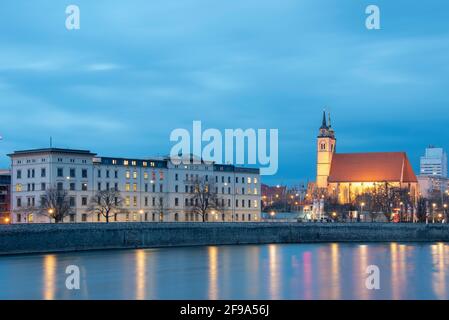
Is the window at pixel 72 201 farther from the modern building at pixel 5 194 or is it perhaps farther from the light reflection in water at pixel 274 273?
the light reflection in water at pixel 274 273

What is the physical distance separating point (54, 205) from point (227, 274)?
114ft

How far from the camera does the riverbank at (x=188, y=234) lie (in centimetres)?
6347

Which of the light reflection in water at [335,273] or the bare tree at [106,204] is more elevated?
the bare tree at [106,204]

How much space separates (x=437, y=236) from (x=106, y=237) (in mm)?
37872

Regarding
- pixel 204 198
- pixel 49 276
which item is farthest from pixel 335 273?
pixel 204 198

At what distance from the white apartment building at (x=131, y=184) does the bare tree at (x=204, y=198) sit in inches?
24.0

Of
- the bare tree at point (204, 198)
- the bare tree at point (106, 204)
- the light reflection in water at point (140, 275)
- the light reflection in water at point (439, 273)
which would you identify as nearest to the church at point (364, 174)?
the bare tree at point (204, 198)

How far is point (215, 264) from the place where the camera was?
55.1 metres

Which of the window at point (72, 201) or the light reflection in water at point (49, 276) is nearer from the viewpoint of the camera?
the light reflection in water at point (49, 276)

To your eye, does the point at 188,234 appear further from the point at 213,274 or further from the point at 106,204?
the point at 213,274

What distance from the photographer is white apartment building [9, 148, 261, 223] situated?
3337 inches

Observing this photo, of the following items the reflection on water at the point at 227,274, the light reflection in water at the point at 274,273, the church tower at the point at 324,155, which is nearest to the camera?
the reflection on water at the point at 227,274
